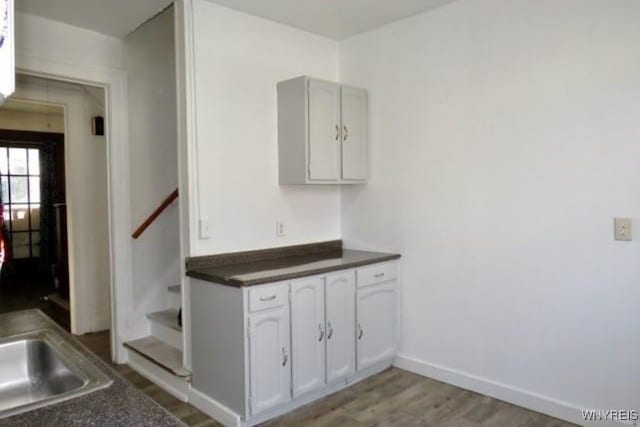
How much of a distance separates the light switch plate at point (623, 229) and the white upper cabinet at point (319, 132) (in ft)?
5.61

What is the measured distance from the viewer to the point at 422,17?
3.20m

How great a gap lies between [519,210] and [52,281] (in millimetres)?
6581

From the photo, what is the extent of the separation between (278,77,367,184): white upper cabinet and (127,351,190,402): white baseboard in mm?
1539

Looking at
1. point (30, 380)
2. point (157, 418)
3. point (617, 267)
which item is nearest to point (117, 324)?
point (30, 380)

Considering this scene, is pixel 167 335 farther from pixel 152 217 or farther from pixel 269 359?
pixel 269 359

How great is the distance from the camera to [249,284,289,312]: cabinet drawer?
2.56 m

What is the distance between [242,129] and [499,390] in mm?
2384

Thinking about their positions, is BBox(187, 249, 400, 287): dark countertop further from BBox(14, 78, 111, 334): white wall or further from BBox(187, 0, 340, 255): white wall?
BBox(14, 78, 111, 334): white wall

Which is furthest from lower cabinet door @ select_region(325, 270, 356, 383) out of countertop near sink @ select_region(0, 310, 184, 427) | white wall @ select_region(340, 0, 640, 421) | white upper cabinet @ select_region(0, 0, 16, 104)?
white upper cabinet @ select_region(0, 0, 16, 104)

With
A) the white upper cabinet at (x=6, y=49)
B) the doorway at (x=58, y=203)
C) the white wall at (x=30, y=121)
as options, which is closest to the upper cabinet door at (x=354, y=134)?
the doorway at (x=58, y=203)

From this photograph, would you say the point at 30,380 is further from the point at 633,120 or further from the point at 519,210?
the point at 633,120

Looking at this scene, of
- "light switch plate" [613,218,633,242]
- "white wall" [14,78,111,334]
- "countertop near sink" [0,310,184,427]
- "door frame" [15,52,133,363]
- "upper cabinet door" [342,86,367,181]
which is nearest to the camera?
"countertop near sink" [0,310,184,427]

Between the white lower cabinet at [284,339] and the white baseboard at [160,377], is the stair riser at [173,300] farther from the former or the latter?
the white lower cabinet at [284,339]

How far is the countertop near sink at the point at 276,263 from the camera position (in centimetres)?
267
